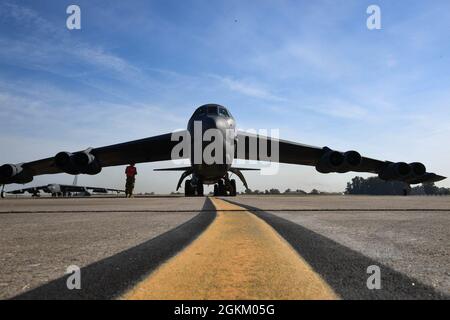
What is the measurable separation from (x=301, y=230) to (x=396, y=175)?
18777 mm

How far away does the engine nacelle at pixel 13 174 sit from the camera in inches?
861

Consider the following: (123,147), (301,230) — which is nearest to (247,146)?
(123,147)

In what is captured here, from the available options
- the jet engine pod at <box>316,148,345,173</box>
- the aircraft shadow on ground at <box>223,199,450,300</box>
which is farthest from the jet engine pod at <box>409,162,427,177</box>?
the aircraft shadow on ground at <box>223,199,450,300</box>

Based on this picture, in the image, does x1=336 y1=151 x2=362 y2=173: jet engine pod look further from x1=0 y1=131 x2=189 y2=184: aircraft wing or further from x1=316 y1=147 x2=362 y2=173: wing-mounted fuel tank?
x1=0 y1=131 x2=189 y2=184: aircraft wing

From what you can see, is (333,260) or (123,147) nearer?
(333,260)

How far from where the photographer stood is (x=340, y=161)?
2178cm

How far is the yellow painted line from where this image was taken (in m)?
1.84

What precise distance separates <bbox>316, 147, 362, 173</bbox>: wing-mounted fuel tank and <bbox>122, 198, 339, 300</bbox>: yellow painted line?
18.6 m

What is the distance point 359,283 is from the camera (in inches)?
82.9

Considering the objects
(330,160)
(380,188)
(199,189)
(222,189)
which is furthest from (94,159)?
(380,188)

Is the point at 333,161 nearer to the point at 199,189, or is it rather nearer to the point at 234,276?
the point at 199,189

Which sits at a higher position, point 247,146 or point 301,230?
point 247,146

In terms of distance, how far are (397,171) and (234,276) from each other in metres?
21.4
